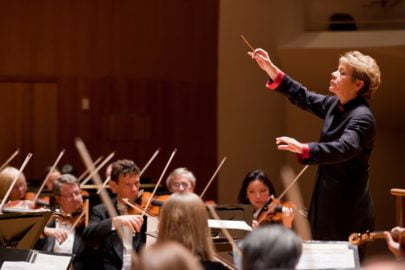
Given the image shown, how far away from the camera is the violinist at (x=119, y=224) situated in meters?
3.78

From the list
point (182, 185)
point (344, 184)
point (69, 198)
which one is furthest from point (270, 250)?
point (182, 185)

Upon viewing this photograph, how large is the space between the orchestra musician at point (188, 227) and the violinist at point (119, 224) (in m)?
0.87

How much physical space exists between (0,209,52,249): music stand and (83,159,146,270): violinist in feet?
1.15

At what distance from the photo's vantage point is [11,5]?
8344 millimetres

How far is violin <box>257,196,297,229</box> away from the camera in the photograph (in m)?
4.17

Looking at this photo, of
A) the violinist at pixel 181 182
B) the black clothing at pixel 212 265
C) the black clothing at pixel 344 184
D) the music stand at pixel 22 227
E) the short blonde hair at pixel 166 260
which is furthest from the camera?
the violinist at pixel 181 182

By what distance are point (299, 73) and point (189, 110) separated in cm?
224

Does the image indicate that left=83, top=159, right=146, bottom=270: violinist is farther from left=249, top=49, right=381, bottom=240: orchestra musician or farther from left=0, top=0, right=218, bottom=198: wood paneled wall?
left=0, top=0, right=218, bottom=198: wood paneled wall

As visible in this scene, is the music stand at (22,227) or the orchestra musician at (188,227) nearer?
the orchestra musician at (188,227)

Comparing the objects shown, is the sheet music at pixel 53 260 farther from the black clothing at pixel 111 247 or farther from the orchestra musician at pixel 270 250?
the orchestra musician at pixel 270 250

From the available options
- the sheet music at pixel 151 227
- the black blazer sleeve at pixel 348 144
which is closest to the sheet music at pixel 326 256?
the black blazer sleeve at pixel 348 144

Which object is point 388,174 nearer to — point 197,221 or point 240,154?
point 240,154

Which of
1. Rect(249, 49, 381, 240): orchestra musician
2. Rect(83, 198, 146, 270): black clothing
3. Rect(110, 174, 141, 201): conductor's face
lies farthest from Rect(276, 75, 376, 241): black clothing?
Rect(110, 174, 141, 201): conductor's face

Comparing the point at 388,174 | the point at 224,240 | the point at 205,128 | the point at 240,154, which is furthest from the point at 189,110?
the point at 224,240
